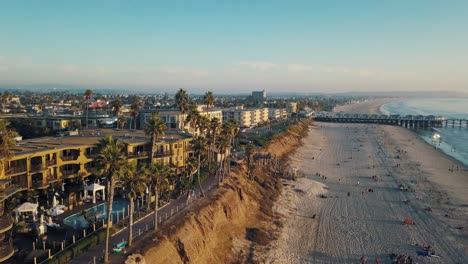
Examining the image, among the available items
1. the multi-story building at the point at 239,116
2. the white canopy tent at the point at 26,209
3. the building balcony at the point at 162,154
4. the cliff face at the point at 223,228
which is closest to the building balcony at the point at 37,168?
the white canopy tent at the point at 26,209

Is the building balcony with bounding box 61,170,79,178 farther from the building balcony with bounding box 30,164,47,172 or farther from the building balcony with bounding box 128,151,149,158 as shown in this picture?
the building balcony with bounding box 128,151,149,158

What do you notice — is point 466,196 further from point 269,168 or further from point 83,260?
point 83,260

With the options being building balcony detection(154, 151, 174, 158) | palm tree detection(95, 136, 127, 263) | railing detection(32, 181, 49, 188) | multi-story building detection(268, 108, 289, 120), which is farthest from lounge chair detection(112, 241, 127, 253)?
multi-story building detection(268, 108, 289, 120)

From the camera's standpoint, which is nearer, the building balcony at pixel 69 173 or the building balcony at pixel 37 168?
the building balcony at pixel 37 168

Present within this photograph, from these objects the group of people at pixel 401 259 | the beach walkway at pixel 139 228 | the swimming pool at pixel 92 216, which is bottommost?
the group of people at pixel 401 259

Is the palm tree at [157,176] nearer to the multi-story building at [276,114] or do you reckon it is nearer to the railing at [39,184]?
the railing at [39,184]

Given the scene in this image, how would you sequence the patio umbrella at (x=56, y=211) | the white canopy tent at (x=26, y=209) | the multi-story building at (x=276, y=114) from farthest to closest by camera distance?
the multi-story building at (x=276, y=114) < the patio umbrella at (x=56, y=211) < the white canopy tent at (x=26, y=209)
